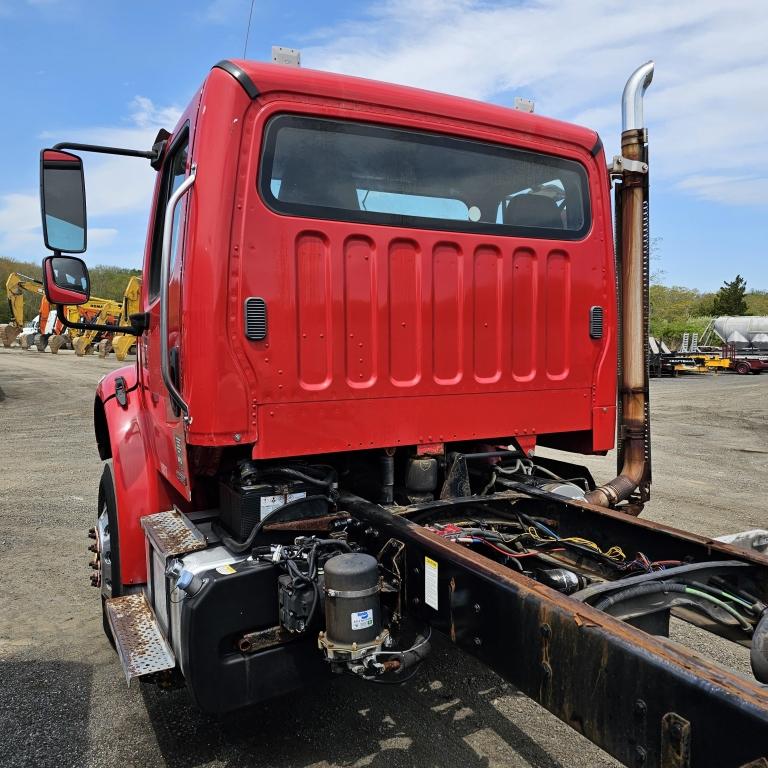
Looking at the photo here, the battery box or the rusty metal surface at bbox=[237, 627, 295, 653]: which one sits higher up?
the battery box

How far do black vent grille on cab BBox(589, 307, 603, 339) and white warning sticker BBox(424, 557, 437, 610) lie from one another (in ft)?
5.41

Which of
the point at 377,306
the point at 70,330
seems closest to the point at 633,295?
the point at 377,306

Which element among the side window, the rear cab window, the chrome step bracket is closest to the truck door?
the side window

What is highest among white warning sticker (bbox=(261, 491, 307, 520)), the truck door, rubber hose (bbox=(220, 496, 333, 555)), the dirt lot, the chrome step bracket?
the truck door

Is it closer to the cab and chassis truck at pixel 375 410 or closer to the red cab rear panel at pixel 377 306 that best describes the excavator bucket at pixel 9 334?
the cab and chassis truck at pixel 375 410

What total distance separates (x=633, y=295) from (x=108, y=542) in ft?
10.5

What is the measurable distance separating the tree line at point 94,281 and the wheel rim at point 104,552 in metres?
54.6

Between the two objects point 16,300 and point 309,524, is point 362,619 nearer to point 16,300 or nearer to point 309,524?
point 309,524

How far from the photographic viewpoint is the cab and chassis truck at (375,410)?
220 centimetres

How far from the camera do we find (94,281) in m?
61.8

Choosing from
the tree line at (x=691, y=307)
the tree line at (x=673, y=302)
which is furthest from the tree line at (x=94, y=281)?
the tree line at (x=691, y=307)

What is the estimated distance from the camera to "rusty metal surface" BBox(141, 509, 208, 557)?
2514 mm

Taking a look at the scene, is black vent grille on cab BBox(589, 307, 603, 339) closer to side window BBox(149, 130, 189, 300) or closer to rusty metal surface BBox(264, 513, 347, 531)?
rusty metal surface BBox(264, 513, 347, 531)

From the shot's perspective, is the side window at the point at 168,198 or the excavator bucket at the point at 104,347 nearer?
the side window at the point at 168,198
